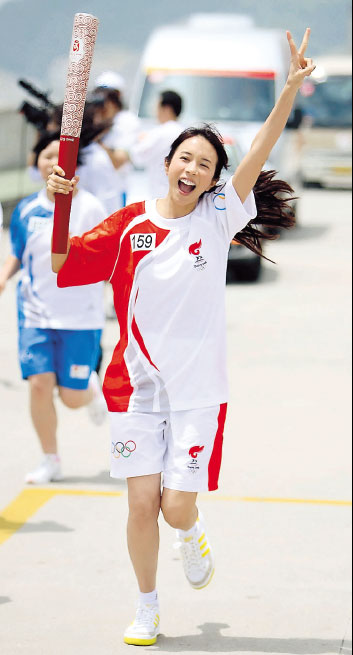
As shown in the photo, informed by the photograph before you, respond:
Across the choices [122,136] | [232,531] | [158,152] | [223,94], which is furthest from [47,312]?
[223,94]

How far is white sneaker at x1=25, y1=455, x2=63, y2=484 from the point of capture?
703 cm

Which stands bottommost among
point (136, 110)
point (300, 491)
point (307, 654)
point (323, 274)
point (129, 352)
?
point (307, 654)

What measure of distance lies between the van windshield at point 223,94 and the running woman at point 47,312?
10.3 meters

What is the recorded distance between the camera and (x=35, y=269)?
6691 millimetres

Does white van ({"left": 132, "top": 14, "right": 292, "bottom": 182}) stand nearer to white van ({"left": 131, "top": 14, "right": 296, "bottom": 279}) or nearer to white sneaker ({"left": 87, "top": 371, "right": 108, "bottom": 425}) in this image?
white van ({"left": 131, "top": 14, "right": 296, "bottom": 279})

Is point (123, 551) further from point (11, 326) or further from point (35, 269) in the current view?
point (11, 326)

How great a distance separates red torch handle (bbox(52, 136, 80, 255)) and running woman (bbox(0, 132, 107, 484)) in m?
2.50

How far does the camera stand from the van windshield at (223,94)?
1686cm

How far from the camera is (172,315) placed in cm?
421

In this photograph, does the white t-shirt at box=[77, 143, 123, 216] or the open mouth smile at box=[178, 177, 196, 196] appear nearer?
the open mouth smile at box=[178, 177, 196, 196]

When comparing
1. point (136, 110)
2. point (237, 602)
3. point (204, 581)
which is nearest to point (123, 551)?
point (237, 602)

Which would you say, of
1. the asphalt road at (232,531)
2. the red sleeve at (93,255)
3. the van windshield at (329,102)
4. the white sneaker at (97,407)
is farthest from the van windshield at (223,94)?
the red sleeve at (93,255)

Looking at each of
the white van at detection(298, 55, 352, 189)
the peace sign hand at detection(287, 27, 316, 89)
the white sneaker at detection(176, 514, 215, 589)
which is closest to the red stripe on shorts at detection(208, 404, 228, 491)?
the white sneaker at detection(176, 514, 215, 589)

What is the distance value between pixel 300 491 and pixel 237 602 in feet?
5.66
